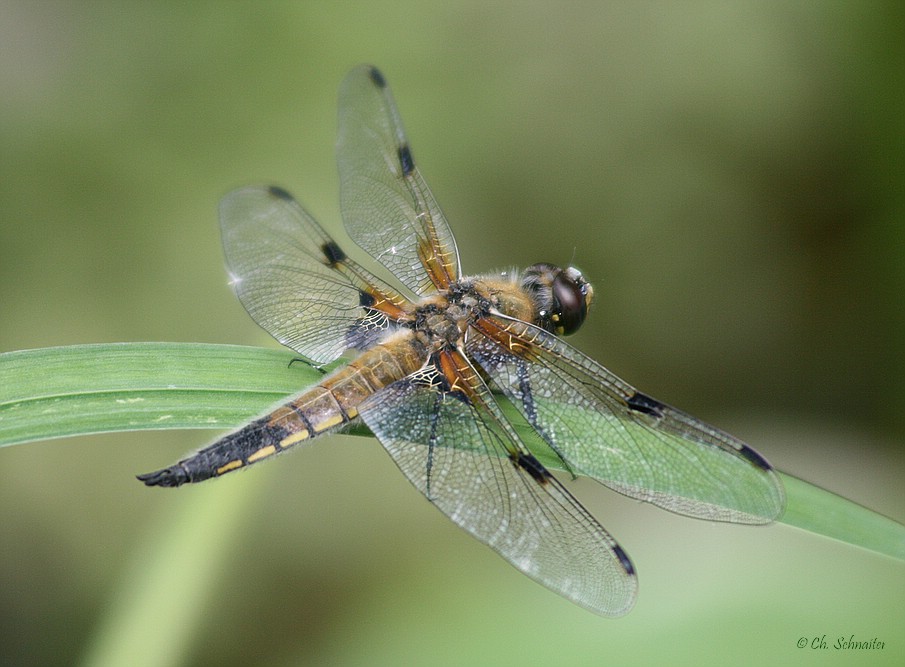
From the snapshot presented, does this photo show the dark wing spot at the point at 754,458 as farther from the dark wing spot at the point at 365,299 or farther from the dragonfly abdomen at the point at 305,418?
the dark wing spot at the point at 365,299

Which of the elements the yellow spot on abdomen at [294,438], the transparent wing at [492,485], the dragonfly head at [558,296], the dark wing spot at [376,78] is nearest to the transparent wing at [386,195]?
the dark wing spot at [376,78]

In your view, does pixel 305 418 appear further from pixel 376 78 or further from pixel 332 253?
pixel 376 78

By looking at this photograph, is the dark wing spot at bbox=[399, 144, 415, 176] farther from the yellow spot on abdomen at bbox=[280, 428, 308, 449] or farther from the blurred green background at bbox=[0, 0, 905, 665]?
the yellow spot on abdomen at bbox=[280, 428, 308, 449]

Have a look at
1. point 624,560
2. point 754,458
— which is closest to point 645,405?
point 754,458

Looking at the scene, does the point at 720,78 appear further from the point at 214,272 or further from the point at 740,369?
the point at 214,272

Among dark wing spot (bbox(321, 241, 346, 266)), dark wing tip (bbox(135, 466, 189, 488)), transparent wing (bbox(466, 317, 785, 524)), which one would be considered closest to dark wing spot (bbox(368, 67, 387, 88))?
dark wing spot (bbox(321, 241, 346, 266))
